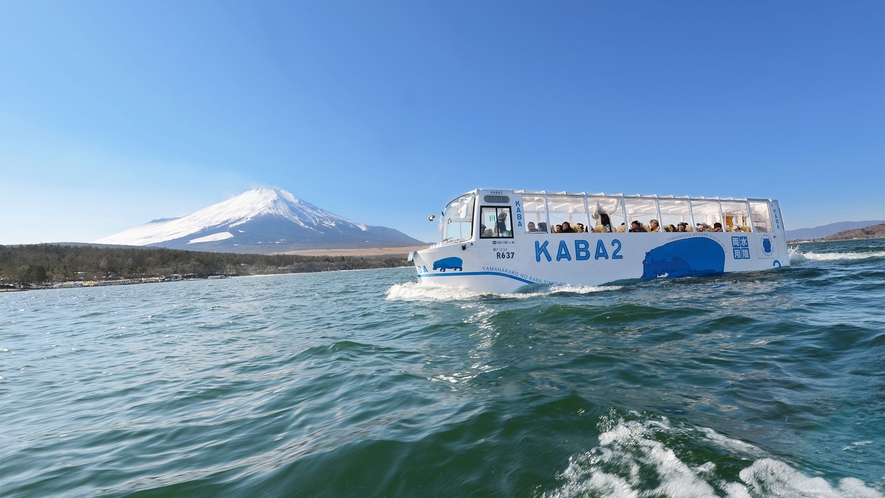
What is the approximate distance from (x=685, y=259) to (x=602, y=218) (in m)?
4.31

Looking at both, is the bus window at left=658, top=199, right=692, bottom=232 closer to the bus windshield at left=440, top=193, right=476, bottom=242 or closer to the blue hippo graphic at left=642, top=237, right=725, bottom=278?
the blue hippo graphic at left=642, top=237, right=725, bottom=278

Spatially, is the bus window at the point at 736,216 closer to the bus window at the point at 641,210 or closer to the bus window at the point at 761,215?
the bus window at the point at 761,215

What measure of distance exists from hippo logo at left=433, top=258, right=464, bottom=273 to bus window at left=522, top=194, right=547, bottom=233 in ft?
10.4

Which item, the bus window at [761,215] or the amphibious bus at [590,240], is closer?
the amphibious bus at [590,240]

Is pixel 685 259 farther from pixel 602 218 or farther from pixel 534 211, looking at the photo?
pixel 534 211

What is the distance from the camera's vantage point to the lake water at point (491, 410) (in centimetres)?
314

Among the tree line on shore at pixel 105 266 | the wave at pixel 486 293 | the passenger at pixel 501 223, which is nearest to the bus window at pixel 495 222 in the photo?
the passenger at pixel 501 223

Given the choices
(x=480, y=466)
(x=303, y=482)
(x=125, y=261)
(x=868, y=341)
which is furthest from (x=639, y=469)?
(x=125, y=261)

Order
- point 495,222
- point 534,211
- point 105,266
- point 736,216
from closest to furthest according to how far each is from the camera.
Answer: point 495,222
point 534,211
point 736,216
point 105,266

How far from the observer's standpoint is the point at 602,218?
61.2 ft

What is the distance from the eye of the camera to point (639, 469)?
10.1ft

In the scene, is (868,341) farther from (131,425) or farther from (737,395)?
(131,425)

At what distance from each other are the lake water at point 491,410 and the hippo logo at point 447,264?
538 centimetres

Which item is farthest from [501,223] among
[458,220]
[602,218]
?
[602,218]
